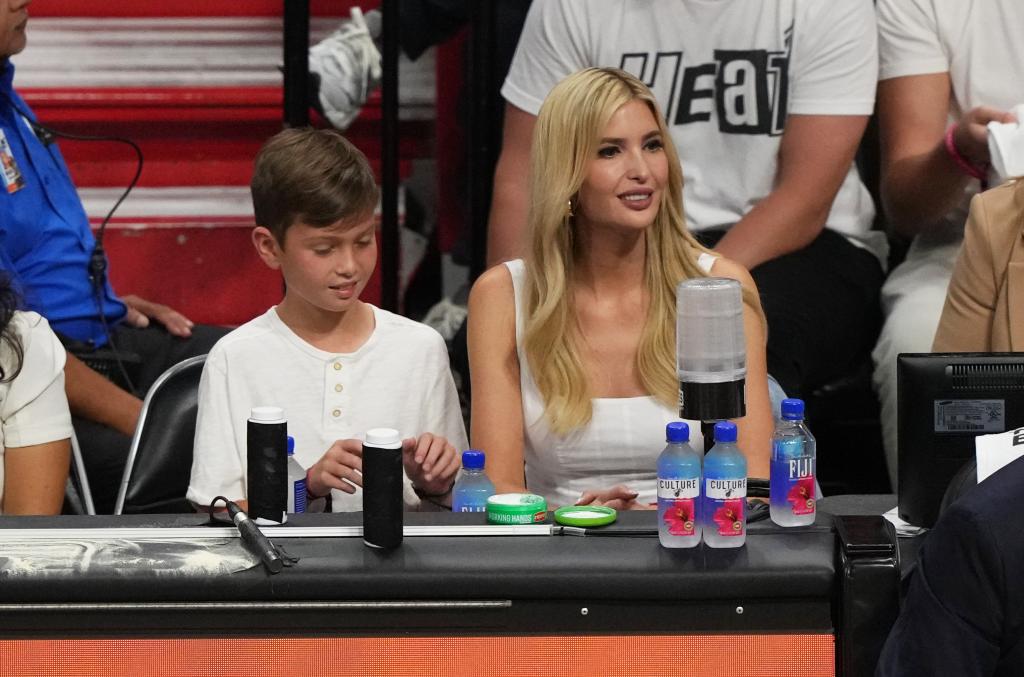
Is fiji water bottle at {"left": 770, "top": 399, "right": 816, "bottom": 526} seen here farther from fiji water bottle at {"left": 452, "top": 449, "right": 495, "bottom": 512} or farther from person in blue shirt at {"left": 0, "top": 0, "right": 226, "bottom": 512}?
person in blue shirt at {"left": 0, "top": 0, "right": 226, "bottom": 512}

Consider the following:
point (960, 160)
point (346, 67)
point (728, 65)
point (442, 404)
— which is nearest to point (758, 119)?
point (728, 65)

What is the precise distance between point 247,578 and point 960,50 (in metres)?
2.22

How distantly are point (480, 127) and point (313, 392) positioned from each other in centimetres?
132

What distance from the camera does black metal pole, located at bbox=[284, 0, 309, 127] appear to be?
334 cm

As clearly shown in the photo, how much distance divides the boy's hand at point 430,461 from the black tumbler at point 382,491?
1.63 ft

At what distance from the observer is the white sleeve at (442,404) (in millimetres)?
2447

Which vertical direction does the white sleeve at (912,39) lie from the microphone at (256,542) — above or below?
above

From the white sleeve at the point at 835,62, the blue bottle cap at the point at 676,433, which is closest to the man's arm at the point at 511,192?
the white sleeve at the point at 835,62

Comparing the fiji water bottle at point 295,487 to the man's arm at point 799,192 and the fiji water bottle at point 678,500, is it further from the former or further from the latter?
the man's arm at point 799,192

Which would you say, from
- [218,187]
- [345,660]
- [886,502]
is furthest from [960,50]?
[345,660]

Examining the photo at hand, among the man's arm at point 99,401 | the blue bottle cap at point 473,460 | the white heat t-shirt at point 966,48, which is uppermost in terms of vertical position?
the white heat t-shirt at point 966,48

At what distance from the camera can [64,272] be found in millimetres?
3256

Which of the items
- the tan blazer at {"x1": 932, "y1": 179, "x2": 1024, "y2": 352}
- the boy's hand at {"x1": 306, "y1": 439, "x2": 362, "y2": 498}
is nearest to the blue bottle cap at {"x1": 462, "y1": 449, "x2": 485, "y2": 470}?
the boy's hand at {"x1": 306, "y1": 439, "x2": 362, "y2": 498}

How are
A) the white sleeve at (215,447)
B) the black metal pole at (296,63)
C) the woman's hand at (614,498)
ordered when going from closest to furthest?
the woman's hand at (614,498), the white sleeve at (215,447), the black metal pole at (296,63)
